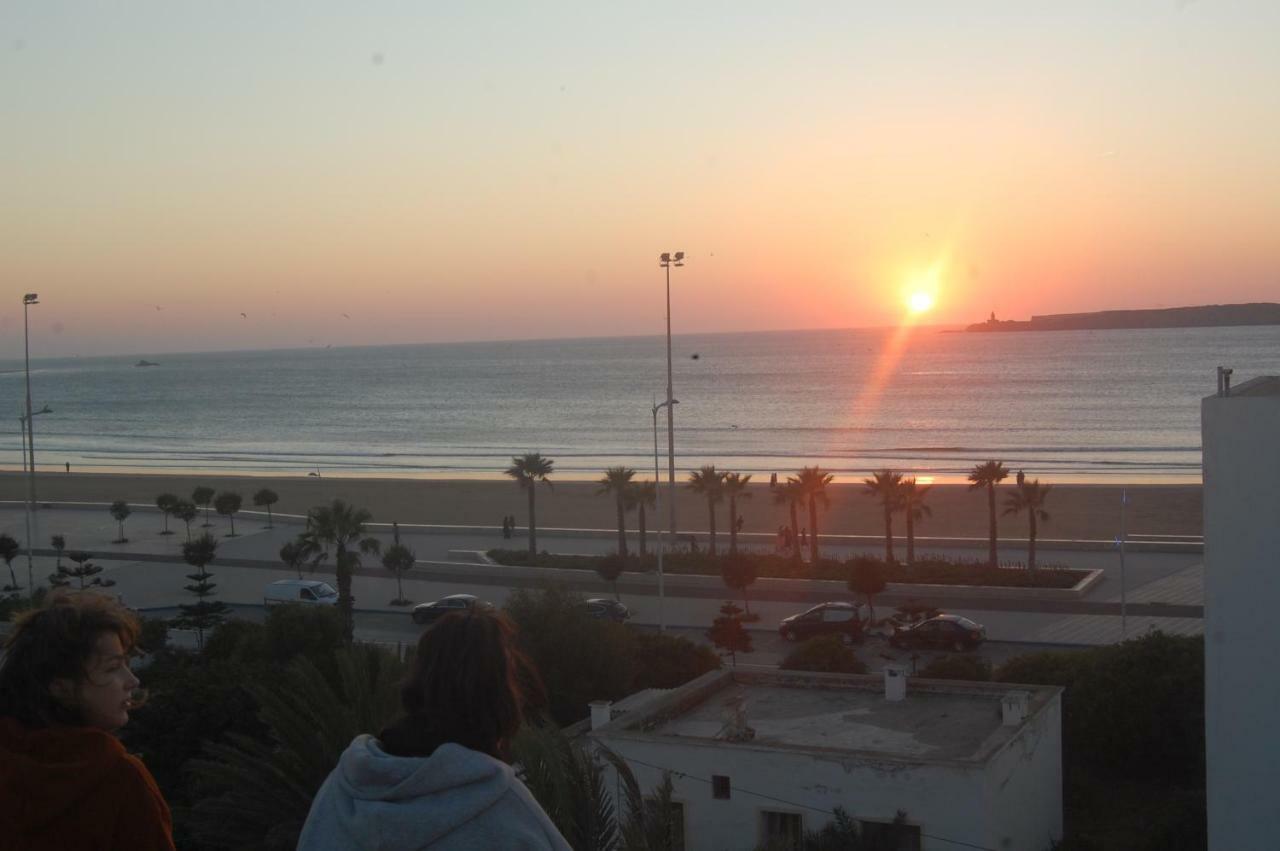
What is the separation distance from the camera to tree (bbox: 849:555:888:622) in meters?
25.2

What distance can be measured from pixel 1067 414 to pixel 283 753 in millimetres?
81250

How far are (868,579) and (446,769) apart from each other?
77.8 ft

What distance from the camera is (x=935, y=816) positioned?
10.8 meters

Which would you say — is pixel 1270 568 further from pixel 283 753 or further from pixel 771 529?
pixel 771 529

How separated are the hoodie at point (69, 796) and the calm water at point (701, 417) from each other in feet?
176

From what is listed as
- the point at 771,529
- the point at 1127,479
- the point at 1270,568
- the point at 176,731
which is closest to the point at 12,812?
the point at 1270,568

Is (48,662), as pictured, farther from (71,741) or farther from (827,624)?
(827,624)

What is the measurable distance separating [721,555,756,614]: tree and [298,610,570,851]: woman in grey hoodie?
24079 millimetres

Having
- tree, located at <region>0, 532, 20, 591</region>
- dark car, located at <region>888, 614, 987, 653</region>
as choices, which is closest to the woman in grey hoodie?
dark car, located at <region>888, 614, 987, 653</region>

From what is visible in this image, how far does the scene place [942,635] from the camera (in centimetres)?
2247

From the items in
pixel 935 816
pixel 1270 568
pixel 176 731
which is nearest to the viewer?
pixel 1270 568

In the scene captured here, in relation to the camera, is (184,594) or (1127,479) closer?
(184,594)

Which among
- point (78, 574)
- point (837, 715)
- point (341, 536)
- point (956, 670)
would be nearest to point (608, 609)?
point (341, 536)

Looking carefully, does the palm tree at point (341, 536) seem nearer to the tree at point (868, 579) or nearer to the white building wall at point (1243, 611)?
the tree at point (868, 579)
